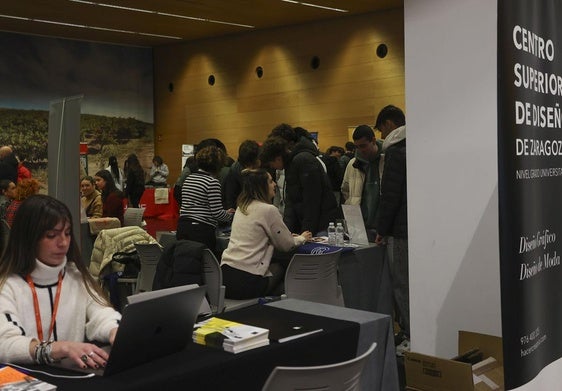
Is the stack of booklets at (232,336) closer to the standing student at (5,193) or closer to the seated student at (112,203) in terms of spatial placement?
the standing student at (5,193)

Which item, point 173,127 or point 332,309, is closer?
point 332,309

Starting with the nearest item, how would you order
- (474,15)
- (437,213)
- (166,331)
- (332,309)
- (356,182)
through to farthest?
(166,331) < (332,309) < (474,15) < (437,213) < (356,182)

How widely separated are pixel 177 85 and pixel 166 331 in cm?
1631

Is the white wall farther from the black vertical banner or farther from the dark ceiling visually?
the dark ceiling

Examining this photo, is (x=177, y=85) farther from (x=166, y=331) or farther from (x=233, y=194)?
(x=166, y=331)

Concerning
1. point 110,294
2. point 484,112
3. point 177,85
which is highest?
point 177,85

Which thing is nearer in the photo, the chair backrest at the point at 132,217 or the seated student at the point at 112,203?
the seated student at the point at 112,203

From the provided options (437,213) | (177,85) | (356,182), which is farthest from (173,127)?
(437,213)

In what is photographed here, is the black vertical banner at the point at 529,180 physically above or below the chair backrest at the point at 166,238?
above

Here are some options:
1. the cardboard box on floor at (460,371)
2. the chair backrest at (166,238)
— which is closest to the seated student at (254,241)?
the chair backrest at (166,238)

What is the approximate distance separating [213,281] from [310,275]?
2.09 feet

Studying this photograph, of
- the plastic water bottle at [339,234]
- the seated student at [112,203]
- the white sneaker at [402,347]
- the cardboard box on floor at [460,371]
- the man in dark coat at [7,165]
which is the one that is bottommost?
the white sneaker at [402,347]

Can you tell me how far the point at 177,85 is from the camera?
18.2 metres

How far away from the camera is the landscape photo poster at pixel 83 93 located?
17.2m
